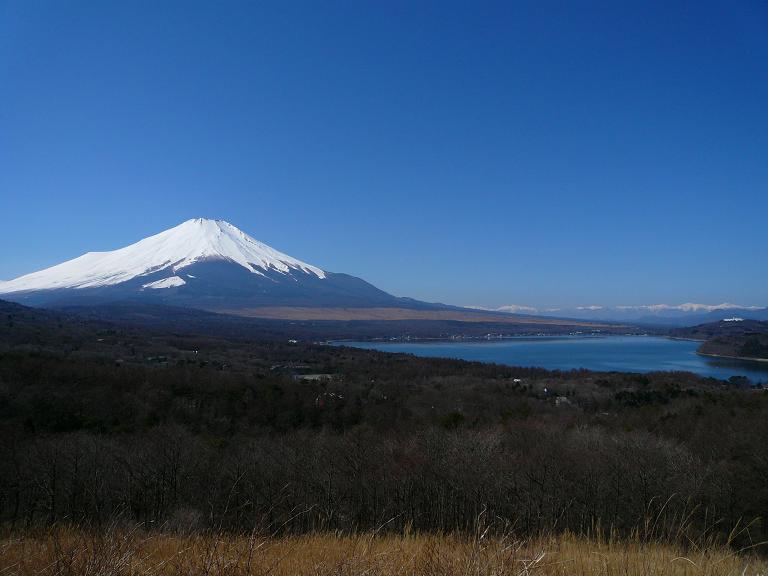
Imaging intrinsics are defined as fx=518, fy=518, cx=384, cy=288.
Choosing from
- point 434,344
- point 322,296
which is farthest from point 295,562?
point 322,296

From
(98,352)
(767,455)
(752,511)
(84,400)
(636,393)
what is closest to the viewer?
(752,511)

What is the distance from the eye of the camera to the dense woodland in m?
12.1

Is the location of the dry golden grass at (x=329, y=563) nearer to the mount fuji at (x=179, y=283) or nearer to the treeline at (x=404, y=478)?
the treeline at (x=404, y=478)

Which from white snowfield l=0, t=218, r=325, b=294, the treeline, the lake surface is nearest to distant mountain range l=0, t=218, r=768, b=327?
white snowfield l=0, t=218, r=325, b=294

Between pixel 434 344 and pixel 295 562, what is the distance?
321 feet

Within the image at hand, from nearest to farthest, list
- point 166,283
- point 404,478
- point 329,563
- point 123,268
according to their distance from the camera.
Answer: point 329,563
point 404,478
point 166,283
point 123,268

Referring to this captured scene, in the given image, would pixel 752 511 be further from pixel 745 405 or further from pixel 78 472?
pixel 78 472

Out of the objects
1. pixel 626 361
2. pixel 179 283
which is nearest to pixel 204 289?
pixel 179 283

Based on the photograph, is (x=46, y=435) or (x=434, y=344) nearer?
(x=46, y=435)

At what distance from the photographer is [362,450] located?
1944 centimetres

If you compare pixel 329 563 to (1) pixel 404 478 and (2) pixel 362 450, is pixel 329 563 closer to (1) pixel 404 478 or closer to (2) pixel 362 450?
(1) pixel 404 478

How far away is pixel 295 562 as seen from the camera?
300 cm

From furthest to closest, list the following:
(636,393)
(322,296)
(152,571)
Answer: (322,296) < (636,393) < (152,571)

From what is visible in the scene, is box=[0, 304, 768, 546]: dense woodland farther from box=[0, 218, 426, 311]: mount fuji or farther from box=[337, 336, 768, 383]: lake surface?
box=[0, 218, 426, 311]: mount fuji
